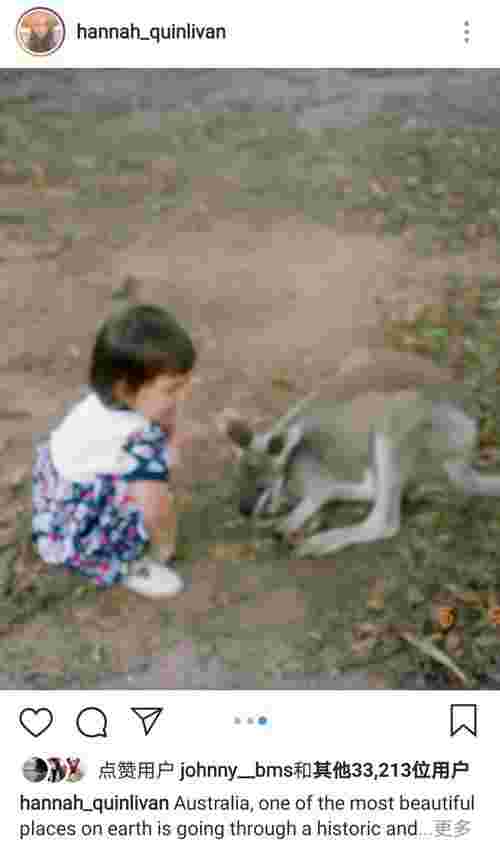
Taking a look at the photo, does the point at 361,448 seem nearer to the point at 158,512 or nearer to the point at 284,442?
the point at 284,442

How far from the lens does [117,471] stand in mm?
2385

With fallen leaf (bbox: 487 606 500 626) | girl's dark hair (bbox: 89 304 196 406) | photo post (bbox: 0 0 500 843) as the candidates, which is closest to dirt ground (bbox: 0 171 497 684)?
photo post (bbox: 0 0 500 843)
